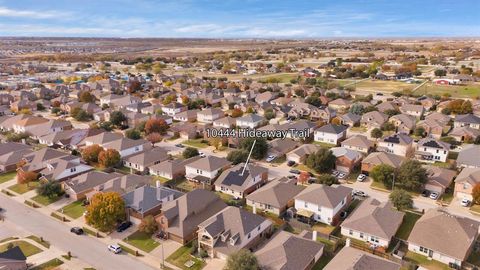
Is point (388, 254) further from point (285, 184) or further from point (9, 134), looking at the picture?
point (9, 134)

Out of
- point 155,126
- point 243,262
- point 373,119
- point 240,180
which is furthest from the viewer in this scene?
point 373,119

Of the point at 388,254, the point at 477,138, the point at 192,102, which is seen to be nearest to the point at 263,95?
the point at 192,102

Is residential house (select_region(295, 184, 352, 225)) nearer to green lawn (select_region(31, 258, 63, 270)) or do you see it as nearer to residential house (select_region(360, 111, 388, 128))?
green lawn (select_region(31, 258, 63, 270))

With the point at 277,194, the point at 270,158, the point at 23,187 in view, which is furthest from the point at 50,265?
the point at 270,158

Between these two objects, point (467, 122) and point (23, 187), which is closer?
point (23, 187)

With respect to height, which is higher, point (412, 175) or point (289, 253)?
point (412, 175)

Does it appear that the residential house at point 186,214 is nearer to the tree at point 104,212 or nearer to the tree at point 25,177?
the tree at point 104,212

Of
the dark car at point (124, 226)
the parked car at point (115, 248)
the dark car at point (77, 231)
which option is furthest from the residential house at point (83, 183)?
the parked car at point (115, 248)

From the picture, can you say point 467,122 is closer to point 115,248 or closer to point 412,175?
point 412,175
